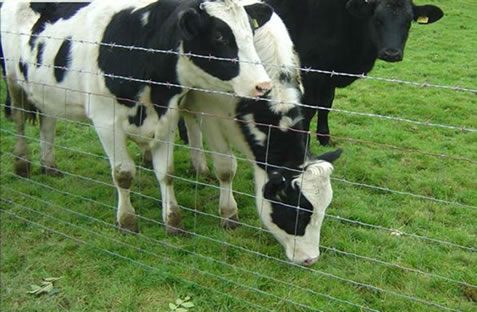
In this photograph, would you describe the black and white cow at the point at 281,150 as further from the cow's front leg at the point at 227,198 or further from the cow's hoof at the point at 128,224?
the cow's hoof at the point at 128,224

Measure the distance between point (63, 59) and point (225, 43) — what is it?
1.69 meters

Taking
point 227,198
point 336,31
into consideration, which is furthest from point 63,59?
point 336,31

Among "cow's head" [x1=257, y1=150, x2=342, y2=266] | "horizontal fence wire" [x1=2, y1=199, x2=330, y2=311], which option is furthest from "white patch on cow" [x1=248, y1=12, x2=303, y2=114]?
"horizontal fence wire" [x1=2, y1=199, x2=330, y2=311]

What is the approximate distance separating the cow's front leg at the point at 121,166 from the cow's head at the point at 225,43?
1.03 meters

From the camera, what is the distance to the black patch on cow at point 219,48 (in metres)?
3.59

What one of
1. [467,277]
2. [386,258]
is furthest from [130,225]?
[467,277]

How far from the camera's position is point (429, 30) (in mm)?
13500

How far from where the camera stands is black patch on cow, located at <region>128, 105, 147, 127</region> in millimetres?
4125

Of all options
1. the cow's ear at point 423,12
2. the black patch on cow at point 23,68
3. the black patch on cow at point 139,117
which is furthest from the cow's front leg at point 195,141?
the cow's ear at point 423,12

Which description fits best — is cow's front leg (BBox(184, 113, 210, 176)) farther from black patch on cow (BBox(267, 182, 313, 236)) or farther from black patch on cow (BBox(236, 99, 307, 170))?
black patch on cow (BBox(267, 182, 313, 236))

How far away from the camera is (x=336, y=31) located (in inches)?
226

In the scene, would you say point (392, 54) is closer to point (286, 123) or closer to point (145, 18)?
point (286, 123)

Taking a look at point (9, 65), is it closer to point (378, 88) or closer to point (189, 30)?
point (189, 30)

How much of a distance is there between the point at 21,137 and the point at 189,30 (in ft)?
9.47
